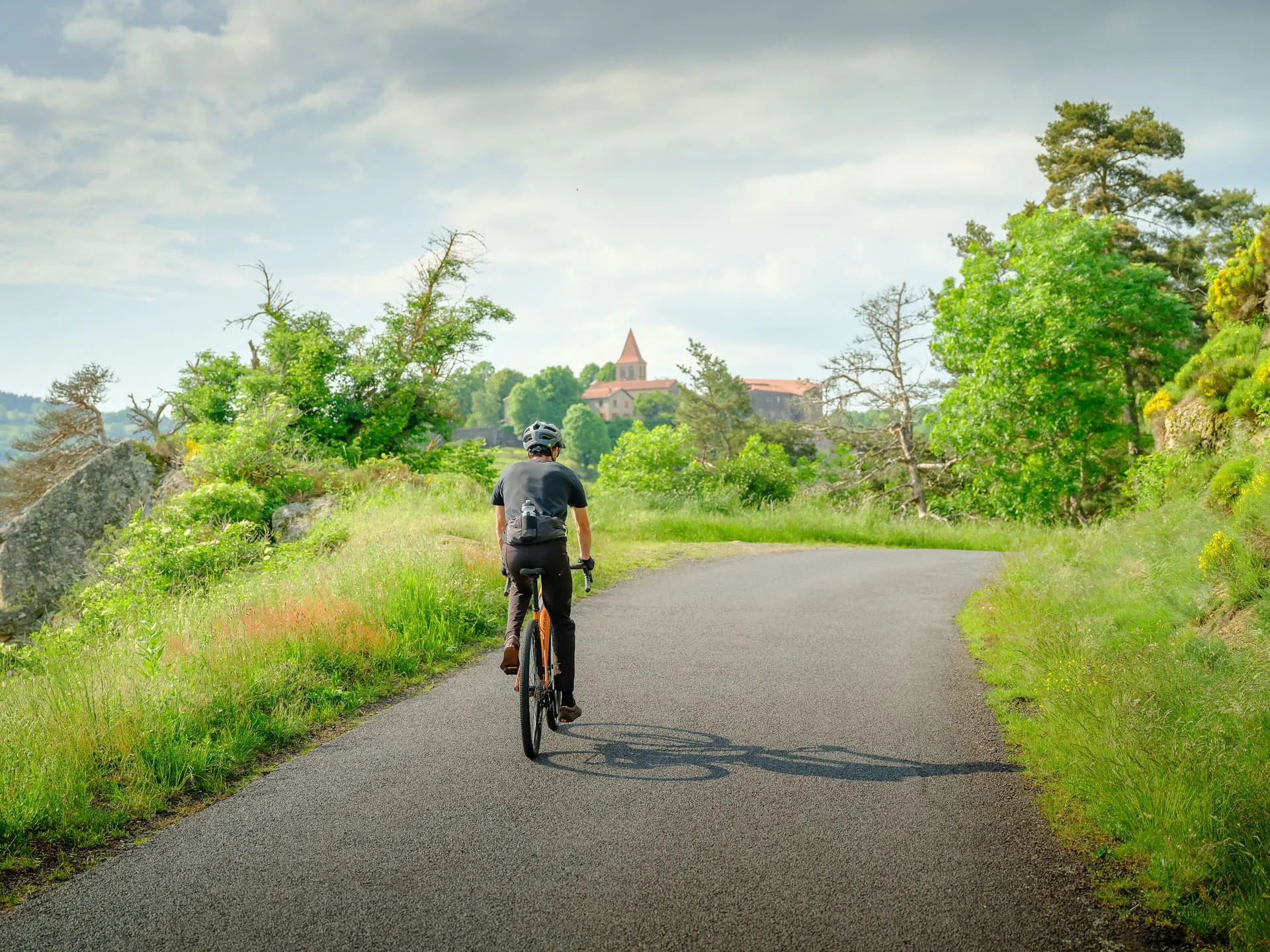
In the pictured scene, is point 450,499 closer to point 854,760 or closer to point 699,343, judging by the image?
point 854,760

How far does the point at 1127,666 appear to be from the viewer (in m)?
6.09

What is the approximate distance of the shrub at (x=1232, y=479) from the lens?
32.0 ft

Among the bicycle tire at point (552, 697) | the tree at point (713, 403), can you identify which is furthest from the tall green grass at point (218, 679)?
the tree at point (713, 403)

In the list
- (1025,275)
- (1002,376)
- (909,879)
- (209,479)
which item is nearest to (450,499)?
(209,479)

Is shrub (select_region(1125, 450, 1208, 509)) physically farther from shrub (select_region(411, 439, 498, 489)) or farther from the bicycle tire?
shrub (select_region(411, 439, 498, 489))

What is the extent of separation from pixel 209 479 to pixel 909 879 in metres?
17.0

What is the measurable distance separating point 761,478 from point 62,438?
93.6 feet

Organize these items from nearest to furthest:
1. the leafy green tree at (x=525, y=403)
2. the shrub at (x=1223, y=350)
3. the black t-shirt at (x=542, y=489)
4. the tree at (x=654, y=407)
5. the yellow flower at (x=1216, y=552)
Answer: the black t-shirt at (x=542, y=489)
the yellow flower at (x=1216, y=552)
the shrub at (x=1223, y=350)
the tree at (x=654, y=407)
the leafy green tree at (x=525, y=403)

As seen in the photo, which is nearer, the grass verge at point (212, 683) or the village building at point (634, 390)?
the grass verge at point (212, 683)

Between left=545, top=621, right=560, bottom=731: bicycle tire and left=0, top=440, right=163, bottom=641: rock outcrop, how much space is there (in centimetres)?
1159

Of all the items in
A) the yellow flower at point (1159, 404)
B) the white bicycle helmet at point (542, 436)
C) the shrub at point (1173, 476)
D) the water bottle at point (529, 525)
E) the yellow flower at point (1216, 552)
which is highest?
the yellow flower at point (1159, 404)

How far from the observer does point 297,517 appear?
16938mm

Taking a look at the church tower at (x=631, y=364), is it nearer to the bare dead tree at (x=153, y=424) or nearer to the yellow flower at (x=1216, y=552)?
the bare dead tree at (x=153, y=424)

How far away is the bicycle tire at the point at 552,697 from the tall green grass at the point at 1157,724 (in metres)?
3.13
